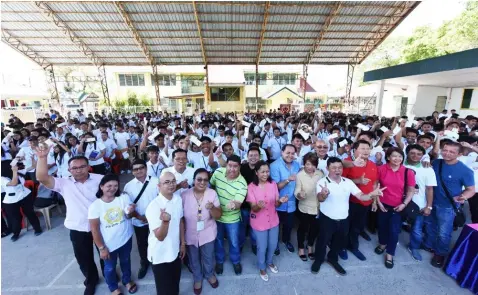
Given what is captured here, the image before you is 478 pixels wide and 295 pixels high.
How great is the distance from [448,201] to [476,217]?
1.30 metres

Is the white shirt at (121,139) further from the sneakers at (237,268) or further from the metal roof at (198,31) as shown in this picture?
the metal roof at (198,31)

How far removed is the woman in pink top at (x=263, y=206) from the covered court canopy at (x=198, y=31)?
11.5 metres

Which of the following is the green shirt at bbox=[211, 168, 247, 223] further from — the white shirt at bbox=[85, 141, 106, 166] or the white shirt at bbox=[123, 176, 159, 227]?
the white shirt at bbox=[85, 141, 106, 166]

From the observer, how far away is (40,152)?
2.22m

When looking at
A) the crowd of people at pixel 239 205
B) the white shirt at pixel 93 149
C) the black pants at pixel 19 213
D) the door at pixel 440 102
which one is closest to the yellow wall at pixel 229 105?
the door at pixel 440 102

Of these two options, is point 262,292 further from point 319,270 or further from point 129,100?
point 129,100

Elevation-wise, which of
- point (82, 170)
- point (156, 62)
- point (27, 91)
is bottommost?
point (82, 170)

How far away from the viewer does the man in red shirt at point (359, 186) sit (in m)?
2.84

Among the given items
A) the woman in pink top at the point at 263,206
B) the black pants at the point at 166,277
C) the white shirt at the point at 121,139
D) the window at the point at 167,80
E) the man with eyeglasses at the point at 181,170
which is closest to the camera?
the black pants at the point at 166,277

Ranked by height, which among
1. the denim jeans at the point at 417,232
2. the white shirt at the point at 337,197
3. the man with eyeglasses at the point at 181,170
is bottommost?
the denim jeans at the point at 417,232

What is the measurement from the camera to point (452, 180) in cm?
276

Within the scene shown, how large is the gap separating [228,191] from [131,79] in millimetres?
24345

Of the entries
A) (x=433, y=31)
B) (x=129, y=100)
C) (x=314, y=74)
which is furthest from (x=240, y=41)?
(x=314, y=74)

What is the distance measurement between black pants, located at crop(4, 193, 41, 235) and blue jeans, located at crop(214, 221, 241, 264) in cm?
316
